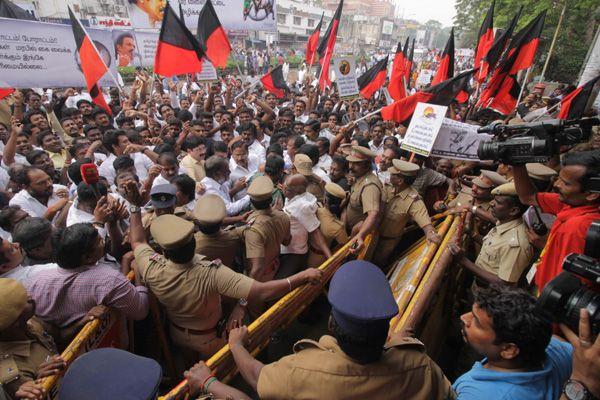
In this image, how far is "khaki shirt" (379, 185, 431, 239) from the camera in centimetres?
386

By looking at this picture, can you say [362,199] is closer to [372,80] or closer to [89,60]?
[89,60]

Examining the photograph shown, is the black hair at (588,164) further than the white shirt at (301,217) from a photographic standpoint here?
No

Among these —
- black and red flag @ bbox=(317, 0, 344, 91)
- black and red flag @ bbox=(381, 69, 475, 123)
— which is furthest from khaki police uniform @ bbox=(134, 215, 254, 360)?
black and red flag @ bbox=(317, 0, 344, 91)

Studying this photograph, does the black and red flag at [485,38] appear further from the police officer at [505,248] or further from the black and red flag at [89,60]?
the black and red flag at [89,60]

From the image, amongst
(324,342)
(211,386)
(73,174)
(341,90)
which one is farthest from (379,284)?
(341,90)

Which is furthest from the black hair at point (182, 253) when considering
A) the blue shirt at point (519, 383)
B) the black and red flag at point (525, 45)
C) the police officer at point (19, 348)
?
the black and red flag at point (525, 45)

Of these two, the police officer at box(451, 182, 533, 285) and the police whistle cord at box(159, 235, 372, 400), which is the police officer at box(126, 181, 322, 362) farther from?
the police officer at box(451, 182, 533, 285)

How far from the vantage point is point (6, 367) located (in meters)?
1.79

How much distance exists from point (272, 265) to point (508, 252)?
7.60 feet

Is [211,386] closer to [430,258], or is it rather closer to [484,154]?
[430,258]

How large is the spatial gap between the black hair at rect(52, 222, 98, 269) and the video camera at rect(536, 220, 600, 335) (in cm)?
284

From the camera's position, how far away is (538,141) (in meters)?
2.62

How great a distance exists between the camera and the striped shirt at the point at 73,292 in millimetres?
2322

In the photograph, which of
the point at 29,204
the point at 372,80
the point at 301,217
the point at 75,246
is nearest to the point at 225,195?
the point at 301,217
